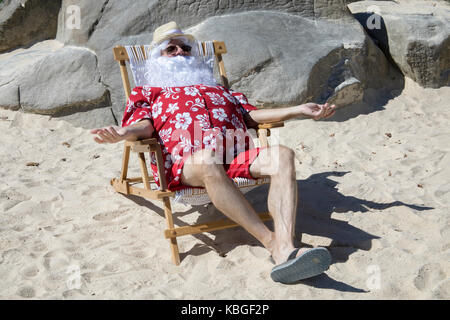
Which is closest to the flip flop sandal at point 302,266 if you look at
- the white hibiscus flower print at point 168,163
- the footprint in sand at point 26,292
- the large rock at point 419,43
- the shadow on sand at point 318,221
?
the shadow on sand at point 318,221

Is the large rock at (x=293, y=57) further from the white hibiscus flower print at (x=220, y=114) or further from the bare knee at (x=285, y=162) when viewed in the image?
the bare knee at (x=285, y=162)

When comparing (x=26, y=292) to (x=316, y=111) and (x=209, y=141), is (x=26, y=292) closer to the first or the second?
(x=209, y=141)

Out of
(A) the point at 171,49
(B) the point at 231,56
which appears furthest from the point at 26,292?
(B) the point at 231,56

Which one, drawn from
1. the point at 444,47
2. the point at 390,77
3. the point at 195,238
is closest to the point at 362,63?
the point at 390,77

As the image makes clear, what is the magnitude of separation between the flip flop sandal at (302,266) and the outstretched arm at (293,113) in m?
1.05

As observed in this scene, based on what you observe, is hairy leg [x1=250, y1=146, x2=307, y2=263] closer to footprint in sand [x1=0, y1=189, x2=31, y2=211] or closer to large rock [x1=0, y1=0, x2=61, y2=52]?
footprint in sand [x1=0, y1=189, x2=31, y2=211]

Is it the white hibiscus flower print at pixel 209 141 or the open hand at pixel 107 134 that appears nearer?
the open hand at pixel 107 134

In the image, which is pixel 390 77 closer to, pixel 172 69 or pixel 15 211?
pixel 172 69

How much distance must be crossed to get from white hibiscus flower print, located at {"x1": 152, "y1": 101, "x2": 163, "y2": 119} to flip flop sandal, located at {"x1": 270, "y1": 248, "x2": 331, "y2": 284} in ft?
4.40

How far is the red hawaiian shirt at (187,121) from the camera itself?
310cm

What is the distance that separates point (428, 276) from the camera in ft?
8.44

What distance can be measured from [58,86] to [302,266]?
3.95m

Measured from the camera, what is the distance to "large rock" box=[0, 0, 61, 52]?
642 centimetres
